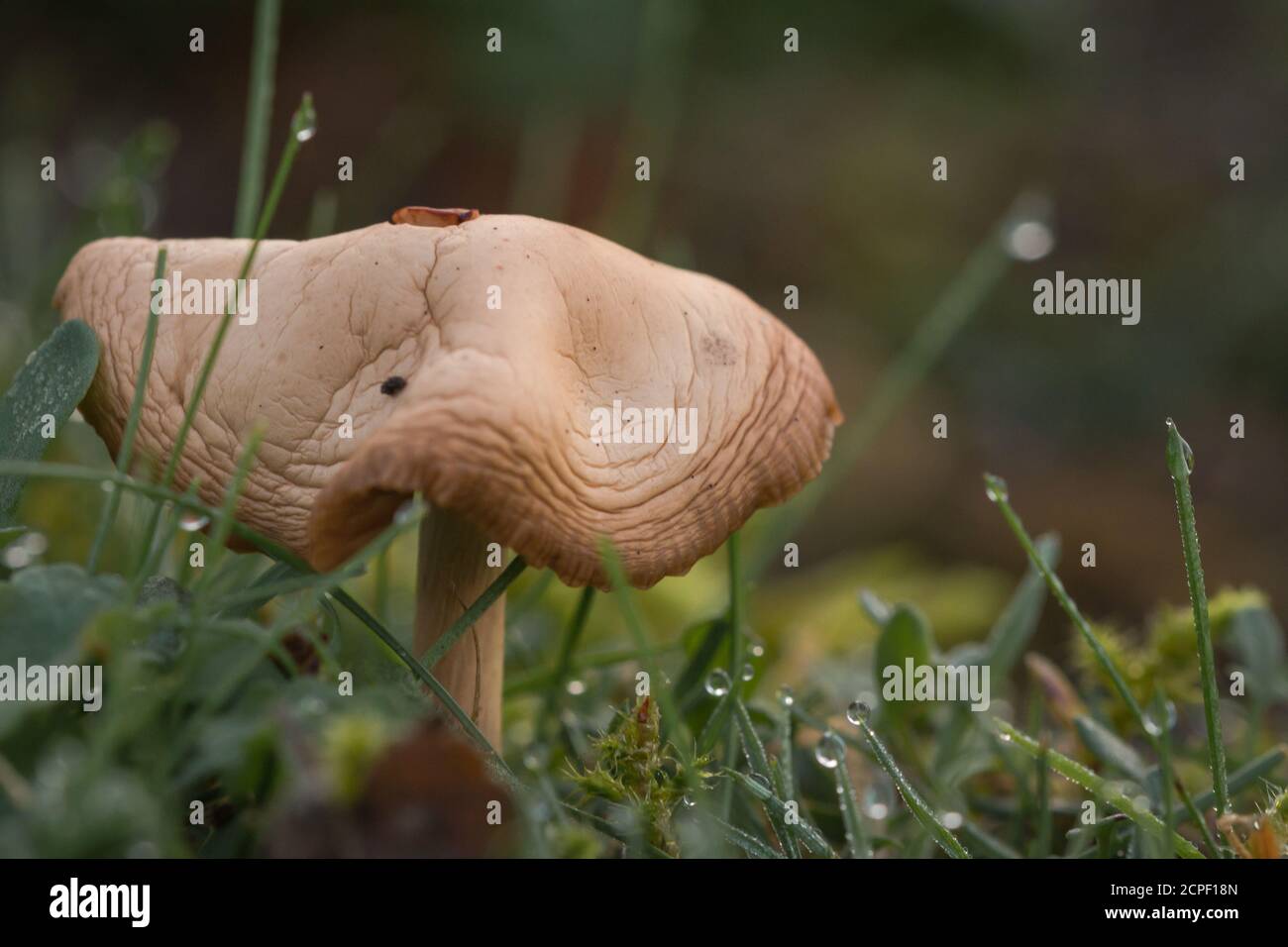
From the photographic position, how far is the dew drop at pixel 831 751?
108 centimetres

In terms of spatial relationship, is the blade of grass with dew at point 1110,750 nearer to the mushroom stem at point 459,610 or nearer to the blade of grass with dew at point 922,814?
the blade of grass with dew at point 922,814

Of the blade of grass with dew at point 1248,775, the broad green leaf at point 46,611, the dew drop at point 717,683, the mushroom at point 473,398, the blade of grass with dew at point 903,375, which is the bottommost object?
the blade of grass with dew at point 1248,775

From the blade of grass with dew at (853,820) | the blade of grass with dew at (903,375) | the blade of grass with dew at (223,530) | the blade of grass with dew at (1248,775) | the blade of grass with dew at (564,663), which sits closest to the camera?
the blade of grass with dew at (223,530)

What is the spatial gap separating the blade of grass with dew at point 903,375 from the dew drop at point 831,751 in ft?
1.81

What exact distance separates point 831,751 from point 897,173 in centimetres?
416

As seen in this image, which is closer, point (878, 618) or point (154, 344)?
point (154, 344)

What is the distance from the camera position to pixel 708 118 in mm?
5184

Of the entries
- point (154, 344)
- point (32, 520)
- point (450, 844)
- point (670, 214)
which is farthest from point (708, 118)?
point (450, 844)

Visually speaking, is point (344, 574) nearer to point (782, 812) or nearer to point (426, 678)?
point (426, 678)

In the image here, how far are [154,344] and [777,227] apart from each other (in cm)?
419

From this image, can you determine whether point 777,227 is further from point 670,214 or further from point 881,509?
point 881,509

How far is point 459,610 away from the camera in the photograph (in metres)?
1.20

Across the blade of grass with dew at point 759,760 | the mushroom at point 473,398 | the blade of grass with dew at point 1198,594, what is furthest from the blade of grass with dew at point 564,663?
the blade of grass with dew at point 1198,594

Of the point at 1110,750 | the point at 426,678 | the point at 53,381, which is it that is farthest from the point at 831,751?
the point at 53,381
